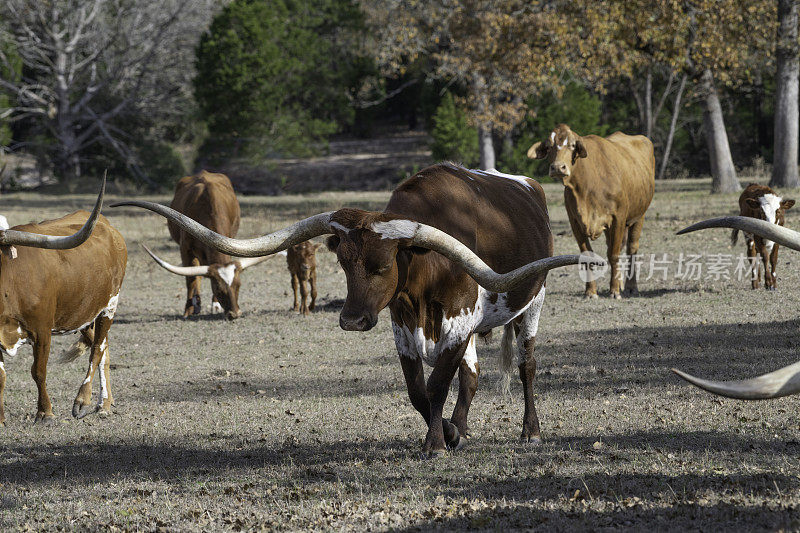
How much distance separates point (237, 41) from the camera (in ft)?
125

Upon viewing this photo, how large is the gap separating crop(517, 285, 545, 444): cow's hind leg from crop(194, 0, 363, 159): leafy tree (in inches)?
1307

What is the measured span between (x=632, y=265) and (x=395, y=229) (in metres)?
9.24

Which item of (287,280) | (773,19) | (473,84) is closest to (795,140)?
(773,19)

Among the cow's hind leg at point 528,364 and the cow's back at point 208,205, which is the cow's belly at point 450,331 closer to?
the cow's hind leg at point 528,364

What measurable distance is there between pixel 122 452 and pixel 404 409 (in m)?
2.47

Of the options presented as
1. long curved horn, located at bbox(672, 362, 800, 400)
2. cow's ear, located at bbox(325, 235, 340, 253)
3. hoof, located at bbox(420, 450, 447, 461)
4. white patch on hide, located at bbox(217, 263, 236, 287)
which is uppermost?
cow's ear, located at bbox(325, 235, 340, 253)

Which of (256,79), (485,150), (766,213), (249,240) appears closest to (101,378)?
(249,240)

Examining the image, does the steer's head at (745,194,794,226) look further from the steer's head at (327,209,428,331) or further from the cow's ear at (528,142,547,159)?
the steer's head at (327,209,428,331)

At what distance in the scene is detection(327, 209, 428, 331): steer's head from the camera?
5578 mm

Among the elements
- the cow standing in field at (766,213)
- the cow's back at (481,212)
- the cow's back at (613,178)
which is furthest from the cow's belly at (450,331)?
the cow standing in field at (766,213)

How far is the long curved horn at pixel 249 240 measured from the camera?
5688 millimetres

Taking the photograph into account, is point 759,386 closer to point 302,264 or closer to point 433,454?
point 433,454

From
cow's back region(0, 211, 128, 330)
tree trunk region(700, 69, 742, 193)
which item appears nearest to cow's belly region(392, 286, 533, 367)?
cow's back region(0, 211, 128, 330)

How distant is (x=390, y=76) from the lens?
39469mm
